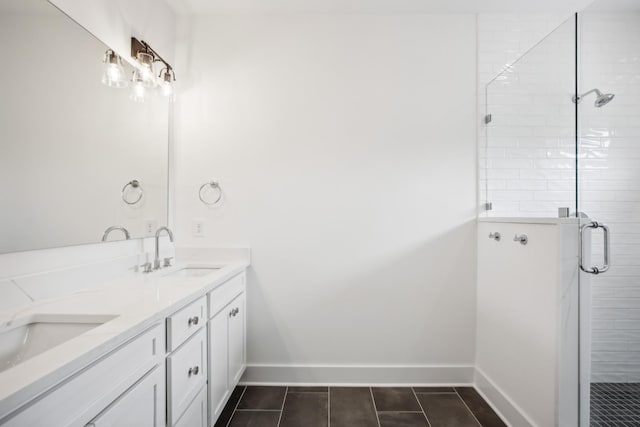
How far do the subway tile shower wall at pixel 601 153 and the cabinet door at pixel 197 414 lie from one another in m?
1.87

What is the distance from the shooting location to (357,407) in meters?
1.94

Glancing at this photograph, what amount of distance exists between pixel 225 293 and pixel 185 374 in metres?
0.53

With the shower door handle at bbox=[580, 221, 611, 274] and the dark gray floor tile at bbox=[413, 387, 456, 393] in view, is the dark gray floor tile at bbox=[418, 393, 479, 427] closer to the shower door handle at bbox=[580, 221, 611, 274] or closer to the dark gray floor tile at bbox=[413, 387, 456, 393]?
the dark gray floor tile at bbox=[413, 387, 456, 393]

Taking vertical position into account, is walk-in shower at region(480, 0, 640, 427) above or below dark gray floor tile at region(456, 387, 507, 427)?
above

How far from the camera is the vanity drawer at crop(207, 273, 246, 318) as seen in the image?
1.61 metres

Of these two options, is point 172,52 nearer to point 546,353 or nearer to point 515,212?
point 515,212

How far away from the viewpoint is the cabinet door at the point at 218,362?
1578 millimetres

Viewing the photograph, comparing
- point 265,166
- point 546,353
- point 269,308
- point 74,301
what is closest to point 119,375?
point 74,301

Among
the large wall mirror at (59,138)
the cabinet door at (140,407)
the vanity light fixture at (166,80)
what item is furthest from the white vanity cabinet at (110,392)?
the vanity light fixture at (166,80)

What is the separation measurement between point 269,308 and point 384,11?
→ 2.34 meters

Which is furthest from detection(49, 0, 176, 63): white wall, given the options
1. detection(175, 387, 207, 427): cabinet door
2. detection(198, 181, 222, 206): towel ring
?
detection(175, 387, 207, 427): cabinet door

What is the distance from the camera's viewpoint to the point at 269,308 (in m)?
2.22

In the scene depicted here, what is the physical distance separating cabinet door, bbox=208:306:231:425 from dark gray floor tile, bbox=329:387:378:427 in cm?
67

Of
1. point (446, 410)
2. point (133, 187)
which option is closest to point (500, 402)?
point (446, 410)
